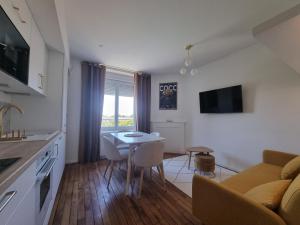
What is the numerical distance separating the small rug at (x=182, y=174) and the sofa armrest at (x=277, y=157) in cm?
85

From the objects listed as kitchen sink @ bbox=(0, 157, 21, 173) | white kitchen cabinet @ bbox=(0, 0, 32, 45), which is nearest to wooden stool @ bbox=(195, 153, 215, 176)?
kitchen sink @ bbox=(0, 157, 21, 173)

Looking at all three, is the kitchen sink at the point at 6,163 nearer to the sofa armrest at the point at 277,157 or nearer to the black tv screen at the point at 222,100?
the sofa armrest at the point at 277,157

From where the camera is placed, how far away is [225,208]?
1100mm

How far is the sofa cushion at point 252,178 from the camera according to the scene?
1585 millimetres

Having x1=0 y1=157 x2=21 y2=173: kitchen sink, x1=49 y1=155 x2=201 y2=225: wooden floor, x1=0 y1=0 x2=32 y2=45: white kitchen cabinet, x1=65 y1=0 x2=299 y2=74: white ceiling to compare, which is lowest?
x1=49 y1=155 x2=201 y2=225: wooden floor

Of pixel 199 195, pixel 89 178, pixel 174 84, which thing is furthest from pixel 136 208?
pixel 174 84

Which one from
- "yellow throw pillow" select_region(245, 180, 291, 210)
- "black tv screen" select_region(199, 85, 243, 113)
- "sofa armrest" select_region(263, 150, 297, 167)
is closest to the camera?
"yellow throw pillow" select_region(245, 180, 291, 210)

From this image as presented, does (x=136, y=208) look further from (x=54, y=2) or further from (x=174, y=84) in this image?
(x=174, y=84)

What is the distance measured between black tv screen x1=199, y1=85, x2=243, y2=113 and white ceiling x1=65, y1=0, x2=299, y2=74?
831 millimetres

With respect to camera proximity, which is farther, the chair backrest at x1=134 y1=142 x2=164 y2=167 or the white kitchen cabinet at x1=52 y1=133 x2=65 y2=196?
the chair backrest at x1=134 y1=142 x2=164 y2=167

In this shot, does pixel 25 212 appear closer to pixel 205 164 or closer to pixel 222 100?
pixel 205 164

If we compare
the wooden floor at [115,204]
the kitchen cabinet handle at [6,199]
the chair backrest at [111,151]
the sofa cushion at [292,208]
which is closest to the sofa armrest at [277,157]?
the wooden floor at [115,204]

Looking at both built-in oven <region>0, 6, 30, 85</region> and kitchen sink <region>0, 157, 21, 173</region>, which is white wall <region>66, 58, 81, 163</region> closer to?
built-in oven <region>0, 6, 30, 85</region>

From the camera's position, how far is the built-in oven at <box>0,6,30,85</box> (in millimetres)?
1054
